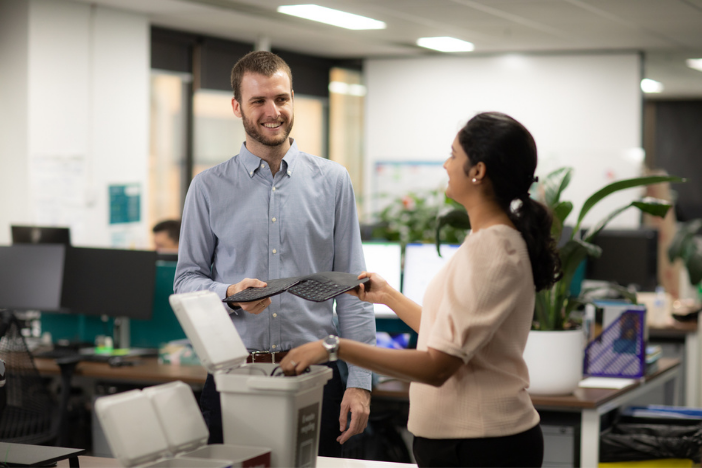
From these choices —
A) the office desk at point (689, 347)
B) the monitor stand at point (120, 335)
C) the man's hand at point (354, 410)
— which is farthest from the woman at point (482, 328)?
the office desk at point (689, 347)

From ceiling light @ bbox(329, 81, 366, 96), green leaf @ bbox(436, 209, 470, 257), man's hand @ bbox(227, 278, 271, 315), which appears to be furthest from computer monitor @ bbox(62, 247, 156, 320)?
ceiling light @ bbox(329, 81, 366, 96)

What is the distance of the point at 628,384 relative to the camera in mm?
3201

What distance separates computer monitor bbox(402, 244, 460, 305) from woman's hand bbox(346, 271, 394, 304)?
1.71m

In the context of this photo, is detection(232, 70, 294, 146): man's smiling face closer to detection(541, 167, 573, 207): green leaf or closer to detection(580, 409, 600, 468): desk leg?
detection(541, 167, 573, 207): green leaf

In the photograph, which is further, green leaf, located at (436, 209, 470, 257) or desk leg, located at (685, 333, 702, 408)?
desk leg, located at (685, 333, 702, 408)

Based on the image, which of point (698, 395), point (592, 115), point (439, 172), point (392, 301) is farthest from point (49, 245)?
point (592, 115)

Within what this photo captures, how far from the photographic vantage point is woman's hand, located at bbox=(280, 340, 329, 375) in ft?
4.82

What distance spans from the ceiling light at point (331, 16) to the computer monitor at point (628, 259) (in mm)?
2382

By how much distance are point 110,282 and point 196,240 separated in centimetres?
210

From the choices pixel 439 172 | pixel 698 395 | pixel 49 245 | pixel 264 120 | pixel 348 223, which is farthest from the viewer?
pixel 439 172

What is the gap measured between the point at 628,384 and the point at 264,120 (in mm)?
1981

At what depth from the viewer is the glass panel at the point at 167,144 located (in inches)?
256

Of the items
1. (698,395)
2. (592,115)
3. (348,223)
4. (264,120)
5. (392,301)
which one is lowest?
(698,395)

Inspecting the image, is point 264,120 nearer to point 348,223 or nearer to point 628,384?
point 348,223
